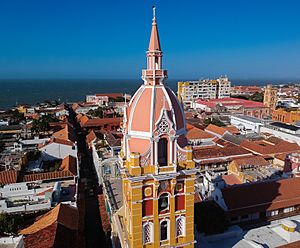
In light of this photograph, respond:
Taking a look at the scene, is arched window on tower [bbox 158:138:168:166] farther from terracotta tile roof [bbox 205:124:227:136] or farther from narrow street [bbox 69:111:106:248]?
terracotta tile roof [bbox 205:124:227:136]

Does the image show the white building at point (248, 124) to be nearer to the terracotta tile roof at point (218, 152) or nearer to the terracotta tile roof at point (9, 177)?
the terracotta tile roof at point (218, 152)

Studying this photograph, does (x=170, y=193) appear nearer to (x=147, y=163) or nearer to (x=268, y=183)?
(x=147, y=163)

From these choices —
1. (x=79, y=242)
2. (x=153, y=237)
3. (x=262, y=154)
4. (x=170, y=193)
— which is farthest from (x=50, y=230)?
(x=262, y=154)

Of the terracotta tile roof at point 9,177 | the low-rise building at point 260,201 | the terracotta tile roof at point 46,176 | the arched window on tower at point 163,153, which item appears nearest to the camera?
the arched window on tower at point 163,153

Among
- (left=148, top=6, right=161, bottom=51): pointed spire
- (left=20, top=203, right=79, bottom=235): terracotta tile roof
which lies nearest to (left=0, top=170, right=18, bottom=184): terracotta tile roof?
(left=20, top=203, right=79, bottom=235): terracotta tile roof

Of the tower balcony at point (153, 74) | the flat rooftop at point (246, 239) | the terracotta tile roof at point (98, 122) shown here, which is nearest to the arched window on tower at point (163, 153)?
the tower balcony at point (153, 74)

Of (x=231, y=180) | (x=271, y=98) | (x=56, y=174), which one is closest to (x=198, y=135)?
(x=231, y=180)
